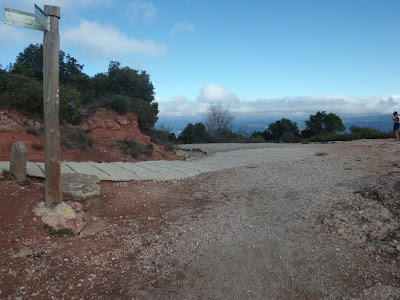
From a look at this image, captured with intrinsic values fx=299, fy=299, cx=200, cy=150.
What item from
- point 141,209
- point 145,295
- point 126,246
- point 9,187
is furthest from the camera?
point 141,209

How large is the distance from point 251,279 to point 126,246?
6.07 ft

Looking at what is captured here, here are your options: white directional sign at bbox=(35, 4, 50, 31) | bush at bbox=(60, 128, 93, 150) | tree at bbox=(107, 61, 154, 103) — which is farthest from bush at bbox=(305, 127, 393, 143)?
white directional sign at bbox=(35, 4, 50, 31)

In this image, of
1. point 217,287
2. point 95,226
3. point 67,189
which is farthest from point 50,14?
point 217,287

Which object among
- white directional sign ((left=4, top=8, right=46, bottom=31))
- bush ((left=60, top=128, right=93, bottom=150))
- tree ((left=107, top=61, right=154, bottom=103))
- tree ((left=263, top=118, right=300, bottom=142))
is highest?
tree ((left=107, top=61, right=154, bottom=103))

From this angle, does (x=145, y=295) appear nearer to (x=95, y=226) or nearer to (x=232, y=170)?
(x=95, y=226)

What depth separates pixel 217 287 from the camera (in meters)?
3.27

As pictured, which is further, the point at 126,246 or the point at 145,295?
the point at 126,246

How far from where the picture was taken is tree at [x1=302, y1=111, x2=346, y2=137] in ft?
95.0

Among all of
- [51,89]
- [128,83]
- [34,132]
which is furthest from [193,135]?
[51,89]

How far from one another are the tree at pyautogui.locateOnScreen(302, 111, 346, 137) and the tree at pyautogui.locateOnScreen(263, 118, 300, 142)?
108 centimetres

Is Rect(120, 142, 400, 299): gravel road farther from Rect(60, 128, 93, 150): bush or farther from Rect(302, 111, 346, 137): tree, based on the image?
Rect(302, 111, 346, 137): tree

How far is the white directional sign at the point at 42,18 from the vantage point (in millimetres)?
4098

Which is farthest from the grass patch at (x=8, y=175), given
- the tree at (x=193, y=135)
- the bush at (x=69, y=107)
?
the tree at (x=193, y=135)

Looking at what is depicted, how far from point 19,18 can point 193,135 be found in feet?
82.4
